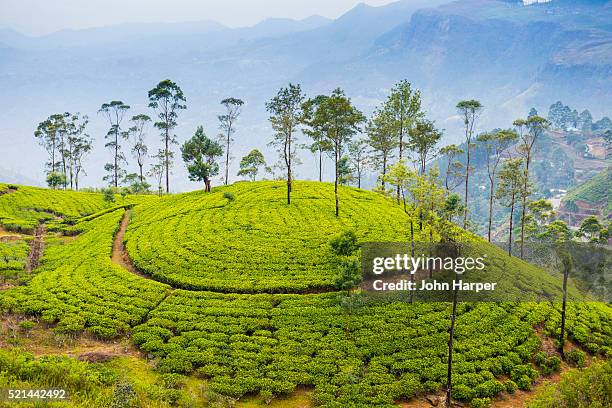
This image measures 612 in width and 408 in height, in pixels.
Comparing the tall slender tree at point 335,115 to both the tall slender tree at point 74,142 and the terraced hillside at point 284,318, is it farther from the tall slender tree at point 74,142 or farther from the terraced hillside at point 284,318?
the tall slender tree at point 74,142

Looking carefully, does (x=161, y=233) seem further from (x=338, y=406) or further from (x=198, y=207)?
(x=338, y=406)

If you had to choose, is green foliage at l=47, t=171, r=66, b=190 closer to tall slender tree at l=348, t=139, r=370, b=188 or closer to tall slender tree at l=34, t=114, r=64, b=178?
tall slender tree at l=34, t=114, r=64, b=178

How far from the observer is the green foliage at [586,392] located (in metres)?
19.0

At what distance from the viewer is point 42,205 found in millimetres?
60625

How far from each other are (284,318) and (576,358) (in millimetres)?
18981

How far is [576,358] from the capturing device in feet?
89.5

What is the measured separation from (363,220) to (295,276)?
1500cm

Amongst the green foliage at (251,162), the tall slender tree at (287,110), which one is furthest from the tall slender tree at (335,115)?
the green foliage at (251,162)

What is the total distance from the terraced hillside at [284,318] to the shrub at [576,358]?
1.45 meters

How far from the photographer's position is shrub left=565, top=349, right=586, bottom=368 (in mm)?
27016

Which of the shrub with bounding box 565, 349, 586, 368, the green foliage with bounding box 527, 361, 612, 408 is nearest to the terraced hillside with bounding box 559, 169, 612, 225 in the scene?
the shrub with bounding box 565, 349, 586, 368

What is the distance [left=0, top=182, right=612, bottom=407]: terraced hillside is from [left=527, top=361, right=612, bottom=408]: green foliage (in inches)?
150

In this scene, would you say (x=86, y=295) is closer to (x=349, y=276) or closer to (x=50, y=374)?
(x=50, y=374)

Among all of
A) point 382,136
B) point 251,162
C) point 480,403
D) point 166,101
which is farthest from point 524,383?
point 166,101
